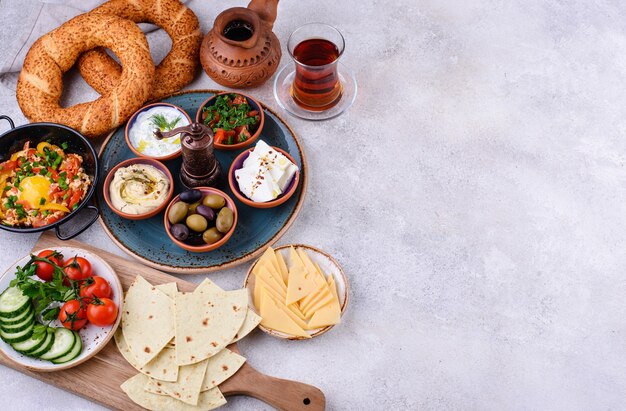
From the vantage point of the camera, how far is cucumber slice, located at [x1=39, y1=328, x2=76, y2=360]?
3229 millimetres

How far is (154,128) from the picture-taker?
12.9ft

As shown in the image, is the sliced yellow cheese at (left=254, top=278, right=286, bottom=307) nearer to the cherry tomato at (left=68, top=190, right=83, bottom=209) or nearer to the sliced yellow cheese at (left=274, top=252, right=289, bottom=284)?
the sliced yellow cheese at (left=274, top=252, right=289, bottom=284)

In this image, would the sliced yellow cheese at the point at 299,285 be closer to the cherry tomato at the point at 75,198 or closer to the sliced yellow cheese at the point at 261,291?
the sliced yellow cheese at the point at 261,291

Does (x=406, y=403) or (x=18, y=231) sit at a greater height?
(x=18, y=231)

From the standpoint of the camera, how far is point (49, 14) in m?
4.44

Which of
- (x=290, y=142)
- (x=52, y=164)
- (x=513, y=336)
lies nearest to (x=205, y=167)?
(x=290, y=142)

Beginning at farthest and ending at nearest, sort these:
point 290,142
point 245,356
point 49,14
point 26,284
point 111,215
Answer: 1. point 49,14
2. point 290,142
3. point 111,215
4. point 245,356
5. point 26,284

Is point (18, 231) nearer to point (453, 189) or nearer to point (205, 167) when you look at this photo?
point (205, 167)

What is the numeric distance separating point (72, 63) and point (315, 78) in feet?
5.50

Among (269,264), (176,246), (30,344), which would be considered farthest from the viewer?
(176,246)

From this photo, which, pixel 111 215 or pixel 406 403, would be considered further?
pixel 111 215

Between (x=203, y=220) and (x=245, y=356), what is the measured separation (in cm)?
82

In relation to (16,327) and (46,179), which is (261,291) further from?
(46,179)

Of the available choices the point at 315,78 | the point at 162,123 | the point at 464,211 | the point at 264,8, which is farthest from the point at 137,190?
the point at 464,211
